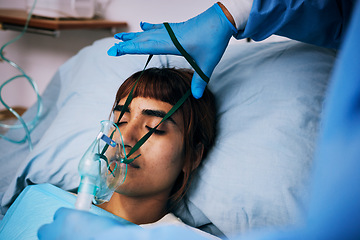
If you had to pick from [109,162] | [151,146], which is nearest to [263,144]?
[151,146]

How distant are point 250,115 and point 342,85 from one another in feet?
2.25

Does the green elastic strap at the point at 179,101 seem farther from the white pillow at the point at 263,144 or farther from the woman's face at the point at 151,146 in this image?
the white pillow at the point at 263,144

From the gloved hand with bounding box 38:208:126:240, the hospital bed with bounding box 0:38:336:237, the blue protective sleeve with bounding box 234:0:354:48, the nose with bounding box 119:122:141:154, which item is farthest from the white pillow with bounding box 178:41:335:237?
the gloved hand with bounding box 38:208:126:240

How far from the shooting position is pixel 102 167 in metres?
0.82

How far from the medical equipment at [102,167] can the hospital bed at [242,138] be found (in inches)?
10.3

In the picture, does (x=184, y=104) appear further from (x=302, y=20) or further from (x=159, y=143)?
(x=302, y=20)

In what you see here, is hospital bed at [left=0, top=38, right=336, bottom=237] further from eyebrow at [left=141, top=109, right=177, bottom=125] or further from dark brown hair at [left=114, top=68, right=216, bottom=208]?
eyebrow at [left=141, top=109, right=177, bottom=125]

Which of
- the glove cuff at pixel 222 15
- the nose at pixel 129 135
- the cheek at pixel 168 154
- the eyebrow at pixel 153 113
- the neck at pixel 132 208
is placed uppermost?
the glove cuff at pixel 222 15

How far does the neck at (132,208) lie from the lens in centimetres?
101

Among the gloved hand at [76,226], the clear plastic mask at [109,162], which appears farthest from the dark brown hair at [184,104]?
the gloved hand at [76,226]

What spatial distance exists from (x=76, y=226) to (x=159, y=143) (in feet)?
1.50

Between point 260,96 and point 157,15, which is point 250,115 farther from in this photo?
point 157,15

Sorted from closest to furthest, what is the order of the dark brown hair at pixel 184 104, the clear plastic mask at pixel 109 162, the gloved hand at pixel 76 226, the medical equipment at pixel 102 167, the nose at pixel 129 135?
1. the gloved hand at pixel 76 226
2. the medical equipment at pixel 102 167
3. the clear plastic mask at pixel 109 162
4. the nose at pixel 129 135
5. the dark brown hair at pixel 184 104

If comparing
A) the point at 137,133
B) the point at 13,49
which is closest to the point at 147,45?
the point at 137,133
